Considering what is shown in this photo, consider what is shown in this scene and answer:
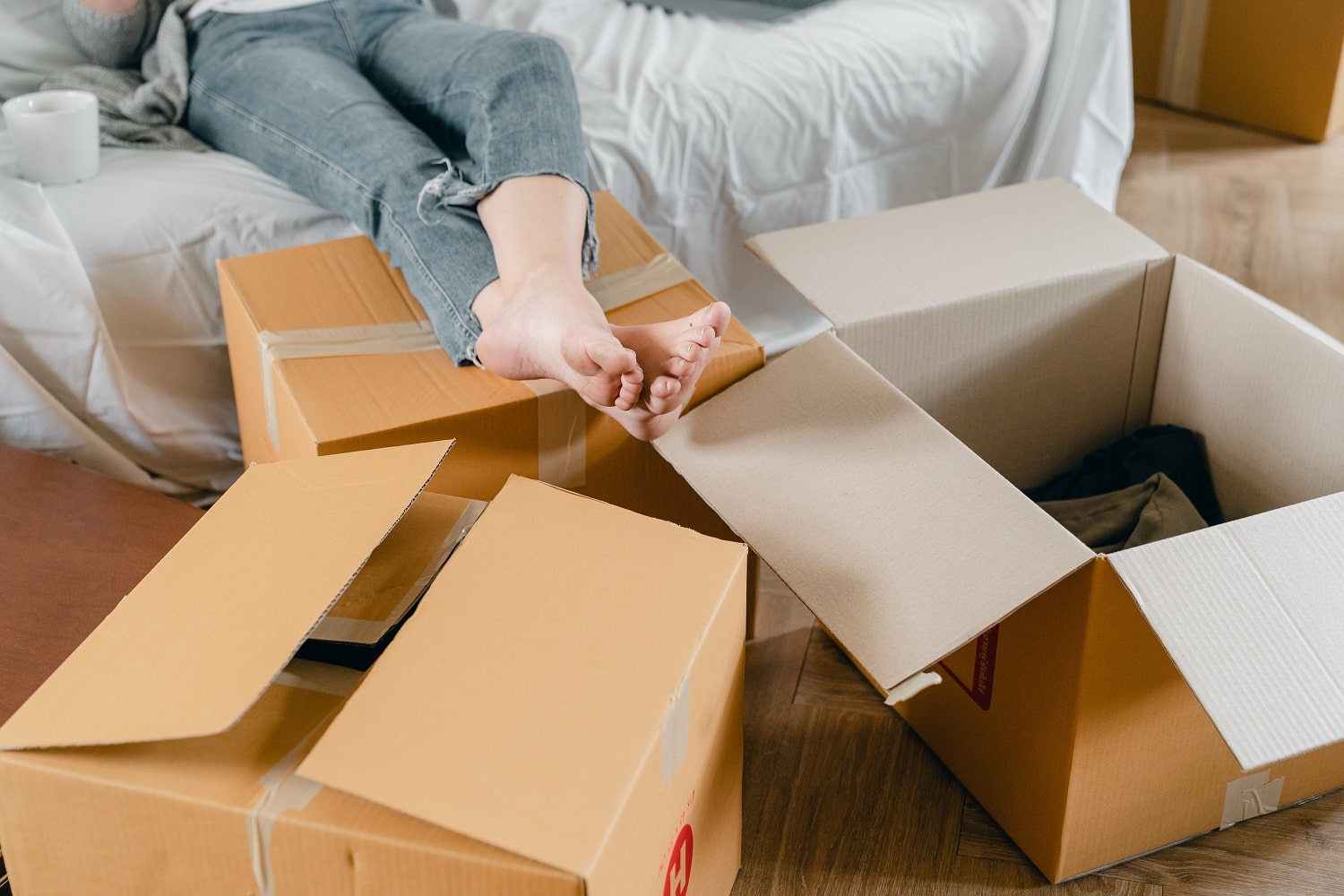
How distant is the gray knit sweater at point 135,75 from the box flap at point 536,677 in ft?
2.75

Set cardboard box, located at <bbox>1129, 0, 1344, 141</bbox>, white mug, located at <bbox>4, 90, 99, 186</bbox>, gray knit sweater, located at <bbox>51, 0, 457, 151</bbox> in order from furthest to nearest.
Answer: cardboard box, located at <bbox>1129, 0, 1344, 141</bbox> < gray knit sweater, located at <bbox>51, 0, 457, 151</bbox> < white mug, located at <bbox>4, 90, 99, 186</bbox>

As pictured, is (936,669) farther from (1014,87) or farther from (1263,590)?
(1014,87)

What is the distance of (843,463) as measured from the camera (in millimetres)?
931

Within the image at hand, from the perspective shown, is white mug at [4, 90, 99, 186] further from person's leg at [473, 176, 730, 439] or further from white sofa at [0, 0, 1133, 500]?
person's leg at [473, 176, 730, 439]

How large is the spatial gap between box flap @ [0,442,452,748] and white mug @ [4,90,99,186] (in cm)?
60

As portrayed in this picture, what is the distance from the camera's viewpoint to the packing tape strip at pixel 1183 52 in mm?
2369

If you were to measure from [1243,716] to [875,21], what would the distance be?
1181 mm

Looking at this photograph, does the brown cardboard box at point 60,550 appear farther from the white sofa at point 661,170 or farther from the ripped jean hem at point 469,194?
the ripped jean hem at point 469,194

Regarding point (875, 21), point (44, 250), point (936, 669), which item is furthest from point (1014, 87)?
point (44, 250)

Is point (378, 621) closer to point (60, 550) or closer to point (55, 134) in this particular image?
point (60, 550)

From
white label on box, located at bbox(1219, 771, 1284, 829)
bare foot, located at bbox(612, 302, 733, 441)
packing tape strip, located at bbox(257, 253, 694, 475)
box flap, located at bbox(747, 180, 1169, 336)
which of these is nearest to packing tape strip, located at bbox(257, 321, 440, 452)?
packing tape strip, located at bbox(257, 253, 694, 475)

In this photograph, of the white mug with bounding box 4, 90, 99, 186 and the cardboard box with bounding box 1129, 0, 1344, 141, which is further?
the cardboard box with bounding box 1129, 0, 1344, 141

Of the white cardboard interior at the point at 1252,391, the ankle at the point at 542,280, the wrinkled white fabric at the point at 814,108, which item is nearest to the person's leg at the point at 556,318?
the ankle at the point at 542,280

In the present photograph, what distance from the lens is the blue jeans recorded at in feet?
3.64
